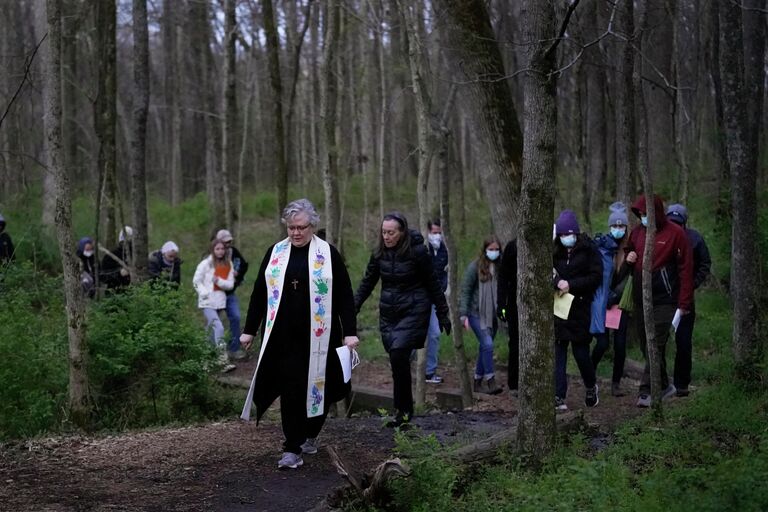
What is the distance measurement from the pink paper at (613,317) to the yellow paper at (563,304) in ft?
4.14

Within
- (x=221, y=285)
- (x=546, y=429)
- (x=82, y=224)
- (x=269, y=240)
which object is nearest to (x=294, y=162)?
(x=269, y=240)

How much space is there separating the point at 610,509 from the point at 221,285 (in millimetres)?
9395

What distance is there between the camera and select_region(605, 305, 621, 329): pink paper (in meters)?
10.3

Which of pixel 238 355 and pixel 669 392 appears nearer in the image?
pixel 669 392

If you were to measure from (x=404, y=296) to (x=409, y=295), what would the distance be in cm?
5

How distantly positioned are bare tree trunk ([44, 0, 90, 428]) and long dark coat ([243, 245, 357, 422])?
1.91 metres

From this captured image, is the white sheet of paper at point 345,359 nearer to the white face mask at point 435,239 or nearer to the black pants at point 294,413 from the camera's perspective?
the black pants at point 294,413

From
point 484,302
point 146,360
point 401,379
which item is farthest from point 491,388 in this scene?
point 146,360

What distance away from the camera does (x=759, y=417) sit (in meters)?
7.84

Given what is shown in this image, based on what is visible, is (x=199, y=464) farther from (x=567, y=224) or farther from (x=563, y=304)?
(x=567, y=224)

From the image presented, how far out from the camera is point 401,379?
A: 832cm

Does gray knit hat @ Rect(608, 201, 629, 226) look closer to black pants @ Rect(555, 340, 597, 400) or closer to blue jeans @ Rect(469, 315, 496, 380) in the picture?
black pants @ Rect(555, 340, 597, 400)

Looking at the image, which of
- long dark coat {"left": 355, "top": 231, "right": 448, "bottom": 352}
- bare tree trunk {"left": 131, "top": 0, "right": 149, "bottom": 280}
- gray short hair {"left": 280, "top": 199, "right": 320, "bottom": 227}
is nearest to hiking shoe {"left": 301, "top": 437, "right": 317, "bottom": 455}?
long dark coat {"left": 355, "top": 231, "right": 448, "bottom": 352}

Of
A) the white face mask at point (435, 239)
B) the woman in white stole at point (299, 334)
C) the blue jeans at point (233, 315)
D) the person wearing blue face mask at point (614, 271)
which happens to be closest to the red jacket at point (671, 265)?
the person wearing blue face mask at point (614, 271)
